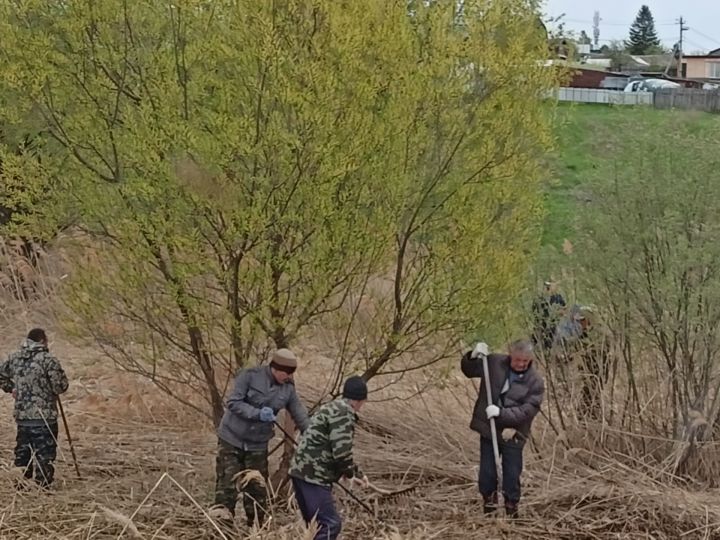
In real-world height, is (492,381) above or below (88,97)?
below

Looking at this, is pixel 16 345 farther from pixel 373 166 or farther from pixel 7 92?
pixel 373 166

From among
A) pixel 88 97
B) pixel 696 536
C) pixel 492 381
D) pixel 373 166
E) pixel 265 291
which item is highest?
pixel 88 97

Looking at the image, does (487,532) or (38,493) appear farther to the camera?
(38,493)

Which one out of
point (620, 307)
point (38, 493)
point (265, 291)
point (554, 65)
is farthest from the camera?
point (620, 307)

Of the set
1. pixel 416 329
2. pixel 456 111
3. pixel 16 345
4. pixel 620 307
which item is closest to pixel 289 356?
pixel 416 329

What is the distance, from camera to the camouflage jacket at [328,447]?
6.16 meters

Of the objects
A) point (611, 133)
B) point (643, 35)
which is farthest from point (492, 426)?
point (643, 35)

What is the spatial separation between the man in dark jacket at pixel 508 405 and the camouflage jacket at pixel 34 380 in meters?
3.31

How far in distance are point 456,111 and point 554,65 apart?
3.15 ft

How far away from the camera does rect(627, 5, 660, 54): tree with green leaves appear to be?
69.4 m

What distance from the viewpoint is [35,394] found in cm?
809

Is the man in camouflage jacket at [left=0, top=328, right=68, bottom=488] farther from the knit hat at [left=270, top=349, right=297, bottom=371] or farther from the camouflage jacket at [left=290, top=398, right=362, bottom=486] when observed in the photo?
the camouflage jacket at [left=290, top=398, right=362, bottom=486]

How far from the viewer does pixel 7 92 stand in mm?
7504

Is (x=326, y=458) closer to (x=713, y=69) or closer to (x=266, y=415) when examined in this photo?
(x=266, y=415)
